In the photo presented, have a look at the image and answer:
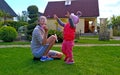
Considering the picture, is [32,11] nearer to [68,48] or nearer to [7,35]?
[7,35]

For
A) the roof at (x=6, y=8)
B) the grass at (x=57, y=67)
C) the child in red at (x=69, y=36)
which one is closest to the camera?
the grass at (x=57, y=67)

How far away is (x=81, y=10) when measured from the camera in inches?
1544

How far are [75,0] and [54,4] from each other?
3.13 meters

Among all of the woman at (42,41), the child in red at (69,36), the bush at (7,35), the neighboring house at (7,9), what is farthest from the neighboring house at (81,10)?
the child in red at (69,36)

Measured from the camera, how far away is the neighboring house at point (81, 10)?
127ft

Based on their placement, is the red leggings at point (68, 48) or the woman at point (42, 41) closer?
the red leggings at point (68, 48)

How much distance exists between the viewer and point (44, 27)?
841 cm

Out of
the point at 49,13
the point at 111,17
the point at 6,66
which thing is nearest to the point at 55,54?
the point at 6,66

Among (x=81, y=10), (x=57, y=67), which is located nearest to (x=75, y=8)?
(x=81, y=10)

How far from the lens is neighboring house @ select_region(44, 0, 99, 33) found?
38.6m

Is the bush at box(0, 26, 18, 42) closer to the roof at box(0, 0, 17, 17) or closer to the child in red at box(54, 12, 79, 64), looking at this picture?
the child in red at box(54, 12, 79, 64)

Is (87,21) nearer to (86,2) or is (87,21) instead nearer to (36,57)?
(86,2)

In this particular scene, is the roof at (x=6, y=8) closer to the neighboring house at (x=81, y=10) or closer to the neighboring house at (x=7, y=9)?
the neighboring house at (x=7, y=9)

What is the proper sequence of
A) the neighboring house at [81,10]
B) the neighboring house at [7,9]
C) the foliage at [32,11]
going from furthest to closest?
the neighboring house at [7,9] < the neighboring house at [81,10] < the foliage at [32,11]
